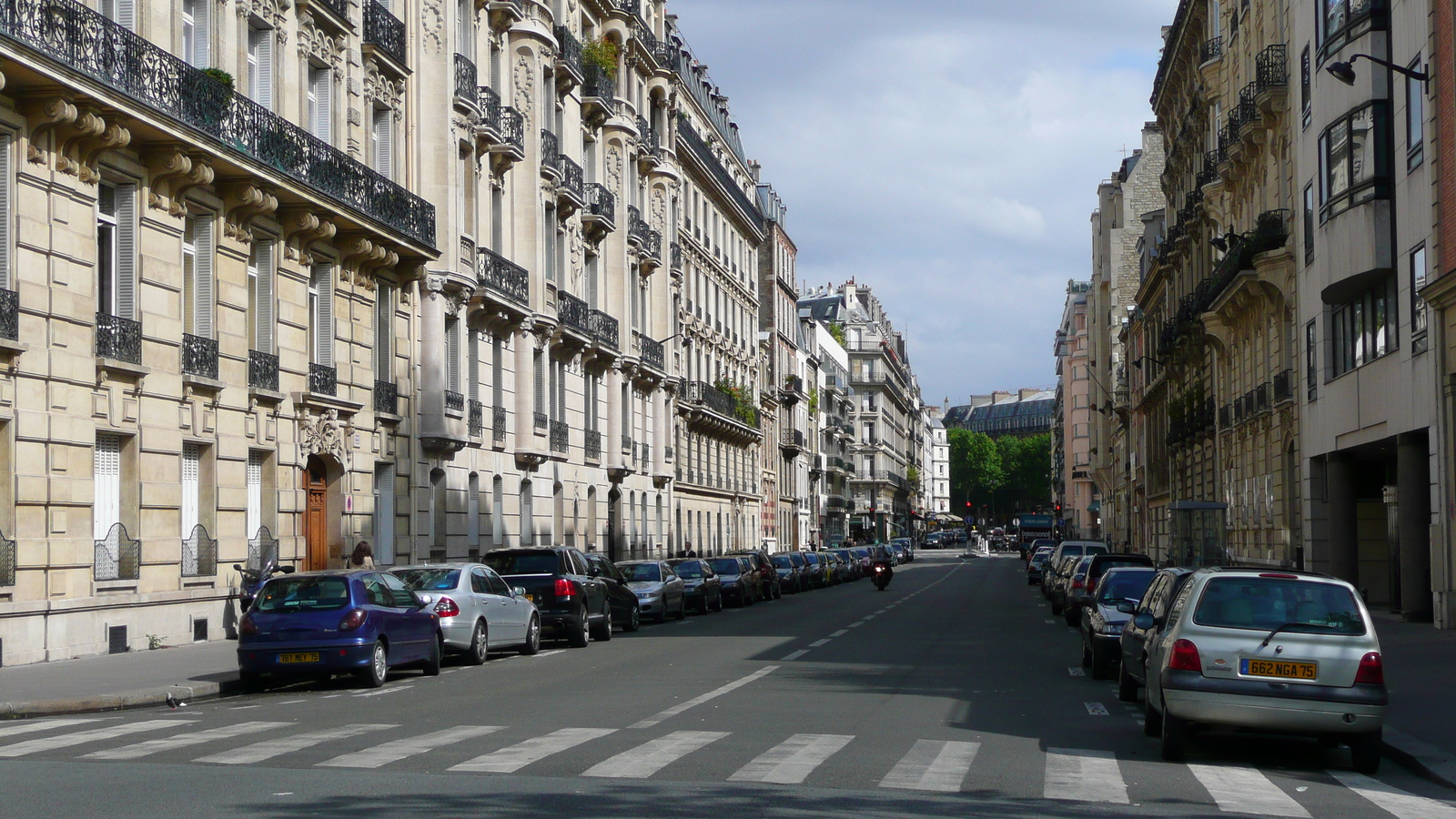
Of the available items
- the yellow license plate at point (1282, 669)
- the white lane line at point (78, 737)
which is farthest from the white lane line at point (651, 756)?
the white lane line at point (78, 737)

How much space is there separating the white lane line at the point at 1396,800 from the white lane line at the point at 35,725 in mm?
10851

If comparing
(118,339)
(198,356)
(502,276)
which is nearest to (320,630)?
(118,339)

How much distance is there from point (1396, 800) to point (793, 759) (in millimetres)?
4125

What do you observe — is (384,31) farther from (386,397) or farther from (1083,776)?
(1083,776)

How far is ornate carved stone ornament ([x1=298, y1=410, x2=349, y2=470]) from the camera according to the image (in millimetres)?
29344

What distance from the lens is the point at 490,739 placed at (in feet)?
42.8

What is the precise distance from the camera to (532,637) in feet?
80.9

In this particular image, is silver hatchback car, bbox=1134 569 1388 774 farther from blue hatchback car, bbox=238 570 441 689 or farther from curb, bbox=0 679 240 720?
curb, bbox=0 679 240 720

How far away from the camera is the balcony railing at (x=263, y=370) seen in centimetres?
2755

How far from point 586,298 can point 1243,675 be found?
3876cm

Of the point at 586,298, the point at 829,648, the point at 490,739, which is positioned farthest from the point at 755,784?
the point at 586,298

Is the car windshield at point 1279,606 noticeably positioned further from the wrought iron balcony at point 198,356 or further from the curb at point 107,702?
the wrought iron balcony at point 198,356

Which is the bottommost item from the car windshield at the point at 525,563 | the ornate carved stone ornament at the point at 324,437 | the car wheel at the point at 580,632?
the car wheel at the point at 580,632

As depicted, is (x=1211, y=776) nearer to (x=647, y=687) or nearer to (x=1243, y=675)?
(x=1243, y=675)
